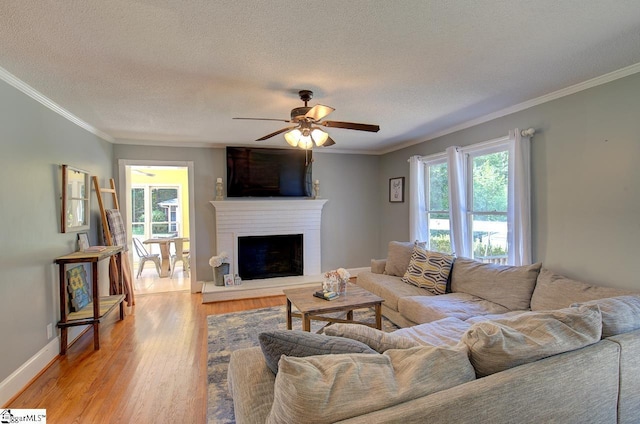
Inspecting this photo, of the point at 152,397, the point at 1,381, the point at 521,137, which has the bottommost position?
the point at 152,397

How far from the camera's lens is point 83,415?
2.02m

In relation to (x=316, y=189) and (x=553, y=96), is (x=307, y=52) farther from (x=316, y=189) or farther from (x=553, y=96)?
(x=316, y=189)

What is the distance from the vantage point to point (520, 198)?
302 cm

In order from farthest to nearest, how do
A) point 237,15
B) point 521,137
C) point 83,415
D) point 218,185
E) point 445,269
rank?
point 218,185 < point 445,269 < point 521,137 < point 83,415 < point 237,15

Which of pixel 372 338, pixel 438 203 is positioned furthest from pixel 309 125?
pixel 438 203

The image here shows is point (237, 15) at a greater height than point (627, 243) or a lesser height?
greater

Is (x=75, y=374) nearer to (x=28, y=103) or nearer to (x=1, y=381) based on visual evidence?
(x=1, y=381)

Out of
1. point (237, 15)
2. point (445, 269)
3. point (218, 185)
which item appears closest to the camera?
point (237, 15)

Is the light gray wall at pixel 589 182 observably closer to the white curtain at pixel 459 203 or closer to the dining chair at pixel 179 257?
the white curtain at pixel 459 203

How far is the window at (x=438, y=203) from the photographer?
4316mm

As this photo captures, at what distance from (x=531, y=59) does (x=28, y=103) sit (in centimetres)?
394

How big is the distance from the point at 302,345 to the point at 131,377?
81.5 inches

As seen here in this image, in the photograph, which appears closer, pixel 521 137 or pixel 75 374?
pixel 75 374

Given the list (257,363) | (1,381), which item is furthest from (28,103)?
(257,363)
